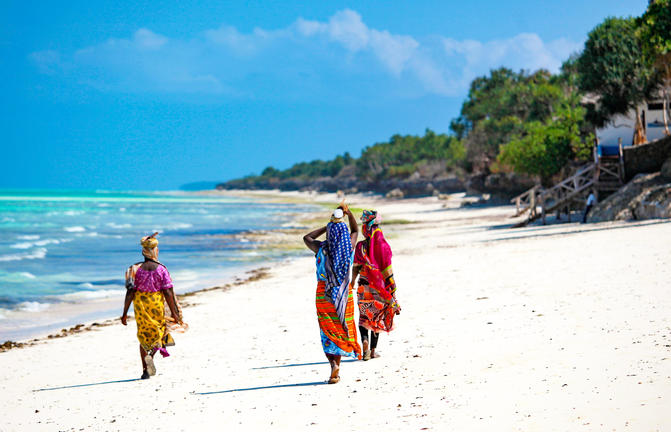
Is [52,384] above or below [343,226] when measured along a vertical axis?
below

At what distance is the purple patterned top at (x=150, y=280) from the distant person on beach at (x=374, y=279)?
2.20 metres

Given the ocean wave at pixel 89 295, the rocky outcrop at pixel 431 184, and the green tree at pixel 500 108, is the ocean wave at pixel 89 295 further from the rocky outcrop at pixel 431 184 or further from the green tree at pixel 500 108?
the green tree at pixel 500 108

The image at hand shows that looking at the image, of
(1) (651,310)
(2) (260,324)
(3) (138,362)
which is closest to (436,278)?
(2) (260,324)

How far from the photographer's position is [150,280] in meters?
7.03

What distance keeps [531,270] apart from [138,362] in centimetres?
794

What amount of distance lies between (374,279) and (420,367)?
115 centimetres

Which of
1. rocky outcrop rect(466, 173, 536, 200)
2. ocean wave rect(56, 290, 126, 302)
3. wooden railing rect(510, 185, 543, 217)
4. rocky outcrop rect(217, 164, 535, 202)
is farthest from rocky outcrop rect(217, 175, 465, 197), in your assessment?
ocean wave rect(56, 290, 126, 302)

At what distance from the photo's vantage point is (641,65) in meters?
31.1

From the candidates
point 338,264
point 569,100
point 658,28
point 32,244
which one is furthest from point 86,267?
point 569,100

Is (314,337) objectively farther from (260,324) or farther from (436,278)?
(436,278)

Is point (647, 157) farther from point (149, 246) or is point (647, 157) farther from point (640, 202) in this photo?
point (149, 246)

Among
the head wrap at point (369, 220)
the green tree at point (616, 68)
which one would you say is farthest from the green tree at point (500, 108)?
the head wrap at point (369, 220)

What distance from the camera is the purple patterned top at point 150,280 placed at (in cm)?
702

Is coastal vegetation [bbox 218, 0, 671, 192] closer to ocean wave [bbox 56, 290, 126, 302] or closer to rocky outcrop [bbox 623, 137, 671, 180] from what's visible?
rocky outcrop [bbox 623, 137, 671, 180]
